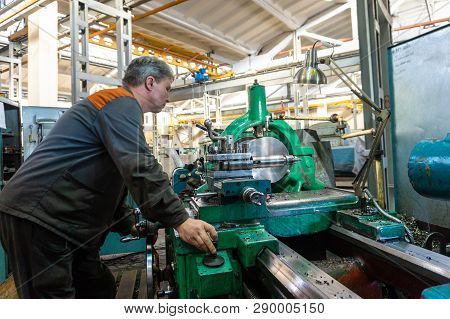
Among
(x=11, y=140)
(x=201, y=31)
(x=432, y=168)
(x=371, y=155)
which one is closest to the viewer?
(x=432, y=168)

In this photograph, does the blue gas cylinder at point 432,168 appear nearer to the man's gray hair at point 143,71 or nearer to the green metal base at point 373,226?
the green metal base at point 373,226

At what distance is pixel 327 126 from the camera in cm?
257

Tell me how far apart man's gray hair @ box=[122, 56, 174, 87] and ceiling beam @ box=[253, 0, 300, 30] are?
2718 mm

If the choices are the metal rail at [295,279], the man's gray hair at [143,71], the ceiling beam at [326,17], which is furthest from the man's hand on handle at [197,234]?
the ceiling beam at [326,17]

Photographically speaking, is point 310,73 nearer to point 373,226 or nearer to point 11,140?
point 373,226

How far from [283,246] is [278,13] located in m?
3.44

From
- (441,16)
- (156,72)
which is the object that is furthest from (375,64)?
(441,16)

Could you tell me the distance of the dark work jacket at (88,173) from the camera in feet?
2.67

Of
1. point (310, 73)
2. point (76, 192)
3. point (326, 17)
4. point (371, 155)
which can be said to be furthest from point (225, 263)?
point (326, 17)

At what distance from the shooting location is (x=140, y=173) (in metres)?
0.80

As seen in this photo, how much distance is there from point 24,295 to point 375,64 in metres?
2.14

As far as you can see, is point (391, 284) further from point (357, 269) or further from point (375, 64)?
point (375, 64)

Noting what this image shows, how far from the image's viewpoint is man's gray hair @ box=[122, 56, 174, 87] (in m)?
1.04

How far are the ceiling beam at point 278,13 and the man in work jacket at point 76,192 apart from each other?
302 centimetres
